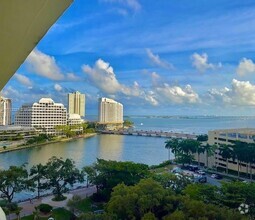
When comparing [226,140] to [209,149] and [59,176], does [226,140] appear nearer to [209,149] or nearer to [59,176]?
[209,149]

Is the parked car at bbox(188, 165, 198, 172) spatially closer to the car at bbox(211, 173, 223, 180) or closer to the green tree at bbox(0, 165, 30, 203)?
the car at bbox(211, 173, 223, 180)

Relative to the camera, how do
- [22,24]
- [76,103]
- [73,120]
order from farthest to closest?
[76,103], [73,120], [22,24]

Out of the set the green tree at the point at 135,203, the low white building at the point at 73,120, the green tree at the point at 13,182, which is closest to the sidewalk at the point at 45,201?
the green tree at the point at 13,182

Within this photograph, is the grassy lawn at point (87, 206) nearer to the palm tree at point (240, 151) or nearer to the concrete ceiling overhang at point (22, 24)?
the palm tree at point (240, 151)

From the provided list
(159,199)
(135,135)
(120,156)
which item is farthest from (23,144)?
(159,199)

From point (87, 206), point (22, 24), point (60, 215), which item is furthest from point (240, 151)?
point (22, 24)

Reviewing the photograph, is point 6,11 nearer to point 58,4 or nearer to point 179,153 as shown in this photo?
point 58,4

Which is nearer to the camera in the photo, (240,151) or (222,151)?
(240,151)
